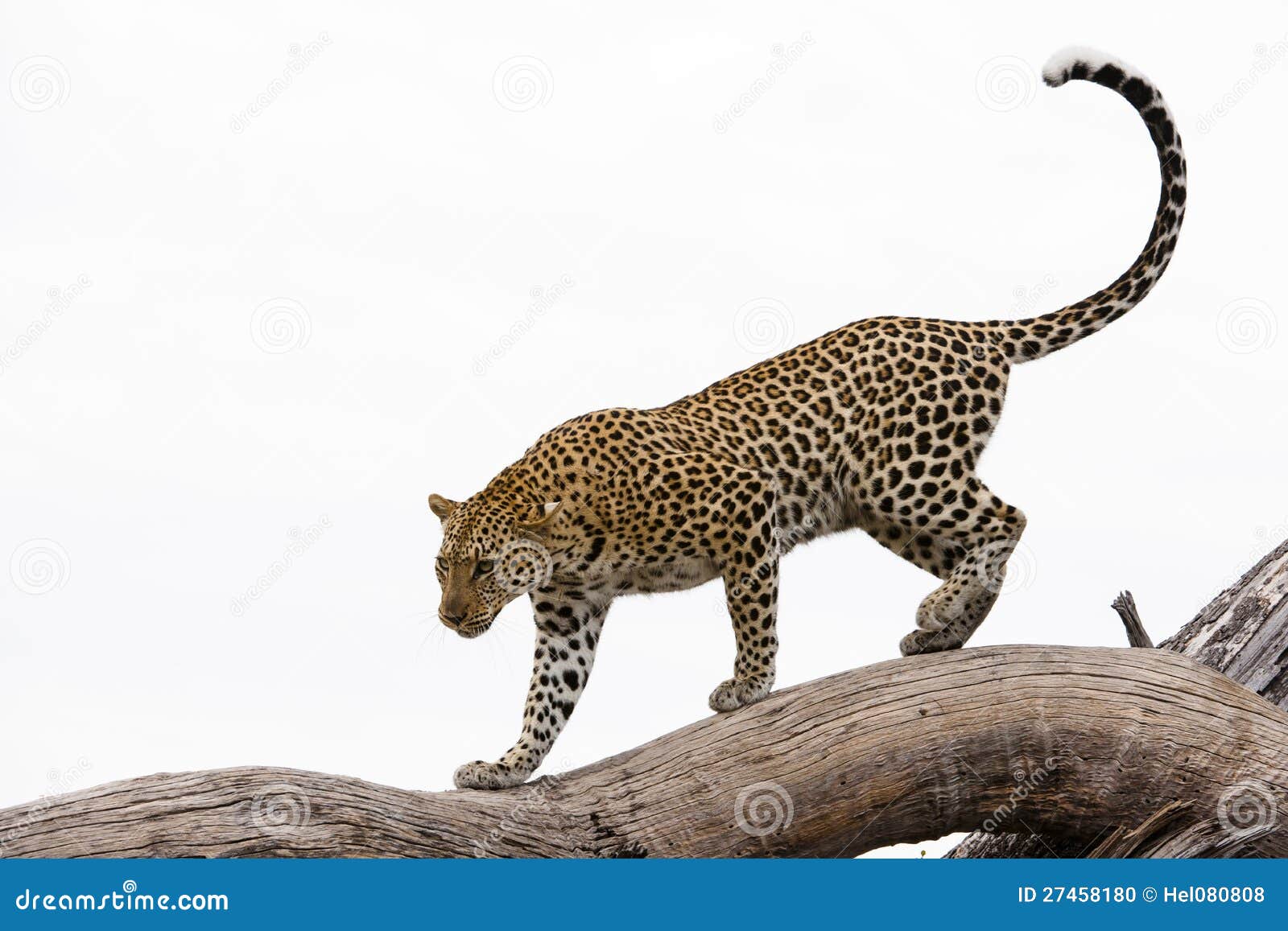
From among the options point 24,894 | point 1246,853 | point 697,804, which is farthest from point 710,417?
point 24,894

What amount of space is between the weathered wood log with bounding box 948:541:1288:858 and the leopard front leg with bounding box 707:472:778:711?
190 centimetres

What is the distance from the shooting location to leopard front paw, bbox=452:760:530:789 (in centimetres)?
841

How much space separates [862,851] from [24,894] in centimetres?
427

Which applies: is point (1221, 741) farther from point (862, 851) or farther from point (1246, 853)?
point (862, 851)

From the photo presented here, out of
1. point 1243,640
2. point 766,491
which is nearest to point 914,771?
point 766,491

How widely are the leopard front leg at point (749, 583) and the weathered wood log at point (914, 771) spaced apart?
5.7 inches

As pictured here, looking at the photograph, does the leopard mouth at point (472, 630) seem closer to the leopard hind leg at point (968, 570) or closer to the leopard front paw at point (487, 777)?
the leopard front paw at point (487, 777)

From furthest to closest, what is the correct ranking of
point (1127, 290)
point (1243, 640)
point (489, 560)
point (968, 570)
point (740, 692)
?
point (1243, 640) → point (1127, 290) → point (968, 570) → point (740, 692) → point (489, 560)

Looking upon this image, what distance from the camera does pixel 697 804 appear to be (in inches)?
313

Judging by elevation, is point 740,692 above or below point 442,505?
below

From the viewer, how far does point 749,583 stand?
26.5 ft

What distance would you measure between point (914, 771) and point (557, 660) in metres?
2.17

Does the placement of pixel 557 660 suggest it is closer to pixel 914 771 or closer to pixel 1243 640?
pixel 914 771

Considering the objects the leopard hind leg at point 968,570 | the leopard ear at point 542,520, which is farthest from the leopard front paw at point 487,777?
the leopard hind leg at point 968,570
